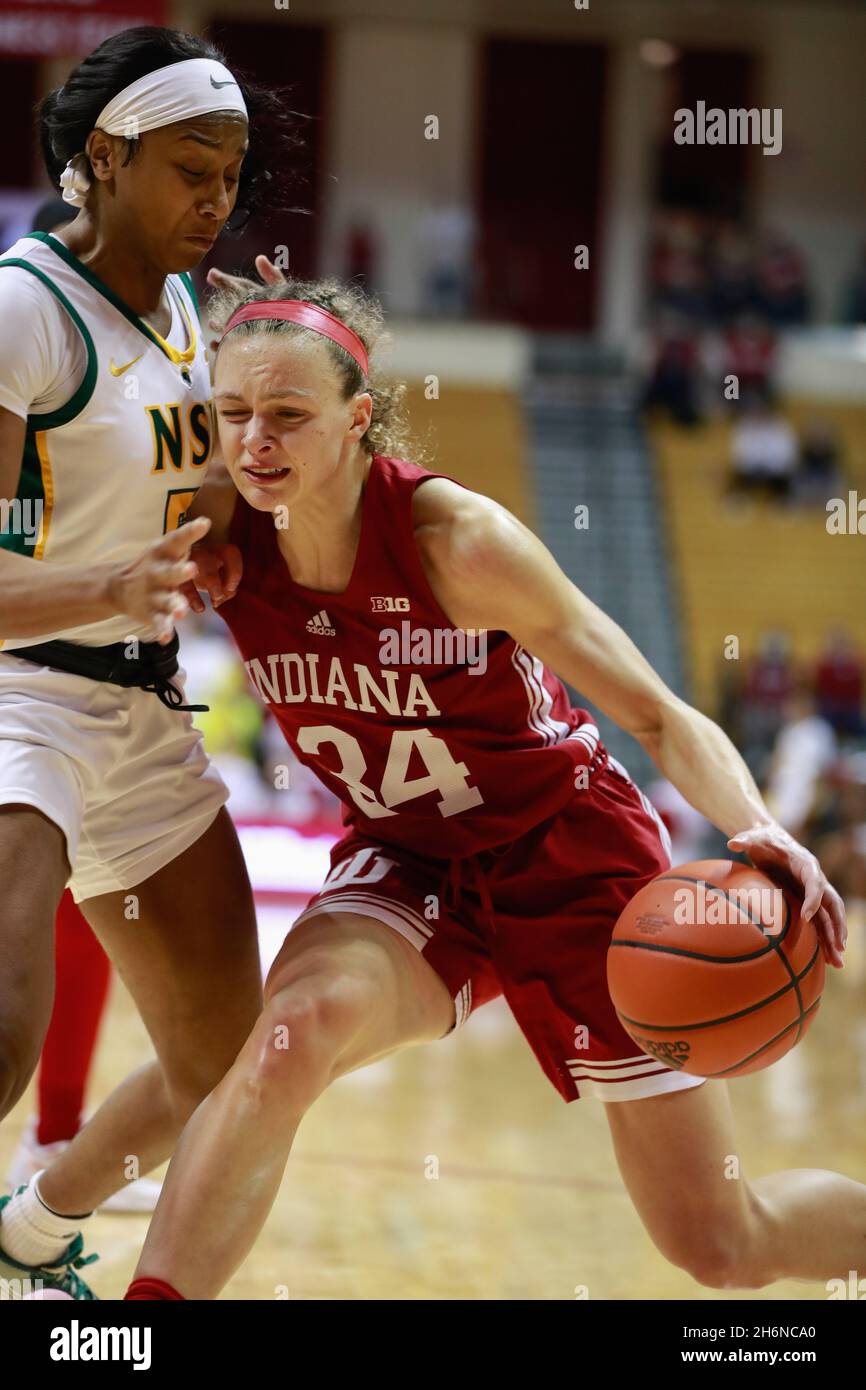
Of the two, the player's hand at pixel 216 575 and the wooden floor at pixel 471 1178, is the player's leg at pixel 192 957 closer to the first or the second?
the player's hand at pixel 216 575

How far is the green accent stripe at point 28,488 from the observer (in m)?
2.75

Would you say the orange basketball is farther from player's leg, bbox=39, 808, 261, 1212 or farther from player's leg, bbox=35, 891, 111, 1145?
player's leg, bbox=35, 891, 111, 1145

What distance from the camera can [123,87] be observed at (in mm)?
2822

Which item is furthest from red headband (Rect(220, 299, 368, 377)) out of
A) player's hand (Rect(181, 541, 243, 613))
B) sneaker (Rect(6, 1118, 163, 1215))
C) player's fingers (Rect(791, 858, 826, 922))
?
sneaker (Rect(6, 1118, 163, 1215))

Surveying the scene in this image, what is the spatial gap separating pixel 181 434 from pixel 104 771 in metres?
0.64

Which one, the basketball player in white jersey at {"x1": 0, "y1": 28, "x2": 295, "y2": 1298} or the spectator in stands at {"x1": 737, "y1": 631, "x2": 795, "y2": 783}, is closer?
the basketball player in white jersey at {"x1": 0, "y1": 28, "x2": 295, "y2": 1298}

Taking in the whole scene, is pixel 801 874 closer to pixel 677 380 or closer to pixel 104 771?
pixel 104 771

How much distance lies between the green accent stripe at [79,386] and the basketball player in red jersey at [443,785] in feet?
0.73

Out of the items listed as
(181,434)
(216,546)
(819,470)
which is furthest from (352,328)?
(819,470)

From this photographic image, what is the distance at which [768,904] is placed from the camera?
8.99 feet

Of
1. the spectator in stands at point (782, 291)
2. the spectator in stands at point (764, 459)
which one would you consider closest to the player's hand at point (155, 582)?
the spectator in stands at point (764, 459)

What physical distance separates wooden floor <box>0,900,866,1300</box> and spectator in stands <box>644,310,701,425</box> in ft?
34.8

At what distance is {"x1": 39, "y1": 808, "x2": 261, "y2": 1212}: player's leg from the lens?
310 centimetres

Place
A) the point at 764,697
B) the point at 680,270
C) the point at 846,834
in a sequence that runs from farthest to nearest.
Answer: the point at 680,270
the point at 764,697
the point at 846,834
